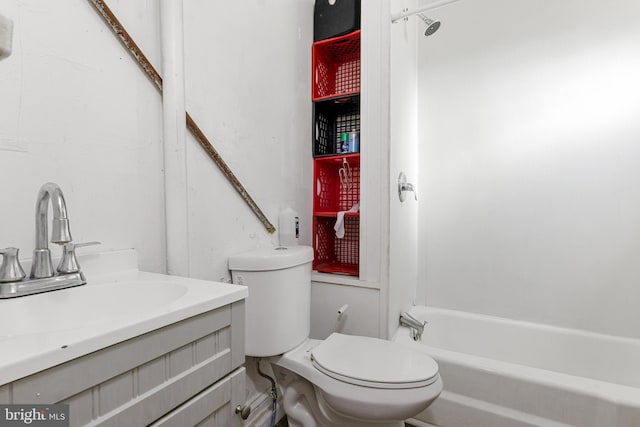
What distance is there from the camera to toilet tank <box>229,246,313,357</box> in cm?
122

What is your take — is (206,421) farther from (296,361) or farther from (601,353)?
(601,353)

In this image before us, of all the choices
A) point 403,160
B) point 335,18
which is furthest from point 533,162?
point 335,18

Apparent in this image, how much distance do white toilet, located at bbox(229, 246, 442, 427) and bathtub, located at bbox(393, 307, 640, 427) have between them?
1.08 ft

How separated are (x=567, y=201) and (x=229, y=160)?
73.4 inches

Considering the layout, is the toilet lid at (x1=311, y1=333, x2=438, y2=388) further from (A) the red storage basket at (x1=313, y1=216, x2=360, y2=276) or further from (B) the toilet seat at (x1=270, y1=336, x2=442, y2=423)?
(A) the red storage basket at (x1=313, y1=216, x2=360, y2=276)

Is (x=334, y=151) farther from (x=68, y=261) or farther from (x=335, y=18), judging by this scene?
(x=68, y=261)

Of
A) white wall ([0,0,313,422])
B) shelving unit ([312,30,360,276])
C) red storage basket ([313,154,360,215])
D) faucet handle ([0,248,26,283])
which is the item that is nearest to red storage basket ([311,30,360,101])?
shelving unit ([312,30,360,276])

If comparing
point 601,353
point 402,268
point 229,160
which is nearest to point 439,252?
point 402,268

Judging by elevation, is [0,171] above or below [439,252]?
above

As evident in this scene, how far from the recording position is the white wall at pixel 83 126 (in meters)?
0.75

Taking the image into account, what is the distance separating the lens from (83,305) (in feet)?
2.46

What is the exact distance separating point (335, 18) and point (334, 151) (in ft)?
2.29

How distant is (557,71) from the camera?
1819 mm

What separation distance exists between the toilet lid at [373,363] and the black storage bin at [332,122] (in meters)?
0.98
